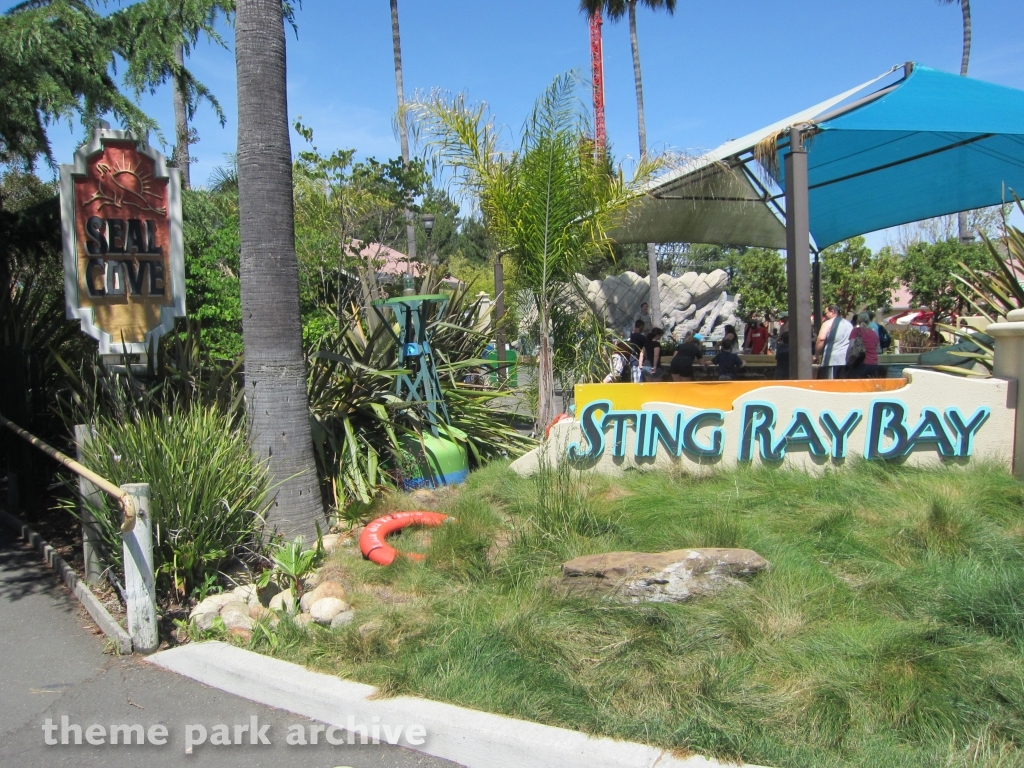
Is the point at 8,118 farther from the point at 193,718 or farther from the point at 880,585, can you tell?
the point at 880,585

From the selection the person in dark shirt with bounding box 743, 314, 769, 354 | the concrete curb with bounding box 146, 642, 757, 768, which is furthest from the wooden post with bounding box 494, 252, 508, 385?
the person in dark shirt with bounding box 743, 314, 769, 354

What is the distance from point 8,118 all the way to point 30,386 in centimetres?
291

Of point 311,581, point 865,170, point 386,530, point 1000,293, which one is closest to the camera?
point 311,581

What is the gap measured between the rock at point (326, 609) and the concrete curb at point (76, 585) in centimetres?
101

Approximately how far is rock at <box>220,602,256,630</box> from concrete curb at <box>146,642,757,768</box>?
0.29 meters

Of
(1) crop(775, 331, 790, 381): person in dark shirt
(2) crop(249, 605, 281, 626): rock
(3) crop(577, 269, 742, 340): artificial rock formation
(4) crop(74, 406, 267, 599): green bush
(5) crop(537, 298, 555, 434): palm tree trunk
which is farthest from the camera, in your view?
(3) crop(577, 269, 742, 340): artificial rock formation

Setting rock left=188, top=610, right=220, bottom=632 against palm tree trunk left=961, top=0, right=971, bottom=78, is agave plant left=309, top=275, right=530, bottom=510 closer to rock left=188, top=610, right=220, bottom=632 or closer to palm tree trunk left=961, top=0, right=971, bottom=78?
rock left=188, top=610, right=220, bottom=632

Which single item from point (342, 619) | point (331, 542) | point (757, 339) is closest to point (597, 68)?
point (757, 339)

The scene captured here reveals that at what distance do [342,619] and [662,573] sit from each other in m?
1.83

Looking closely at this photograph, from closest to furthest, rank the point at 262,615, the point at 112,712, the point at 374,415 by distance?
1. the point at 112,712
2. the point at 262,615
3. the point at 374,415

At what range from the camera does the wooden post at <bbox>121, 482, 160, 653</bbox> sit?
14.9 ft

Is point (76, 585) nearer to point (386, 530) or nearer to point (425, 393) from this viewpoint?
point (386, 530)

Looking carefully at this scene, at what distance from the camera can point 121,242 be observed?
6992 mm

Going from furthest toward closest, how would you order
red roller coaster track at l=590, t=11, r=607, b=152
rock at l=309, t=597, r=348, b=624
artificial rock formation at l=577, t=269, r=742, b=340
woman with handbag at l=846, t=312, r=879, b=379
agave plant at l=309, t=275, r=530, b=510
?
artificial rock formation at l=577, t=269, r=742, b=340 < red roller coaster track at l=590, t=11, r=607, b=152 < woman with handbag at l=846, t=312, r=879, b=379 < agave plant at l=309, t=275, r=530, b=510 < rock at l=309, t=597, r=348, b=624
